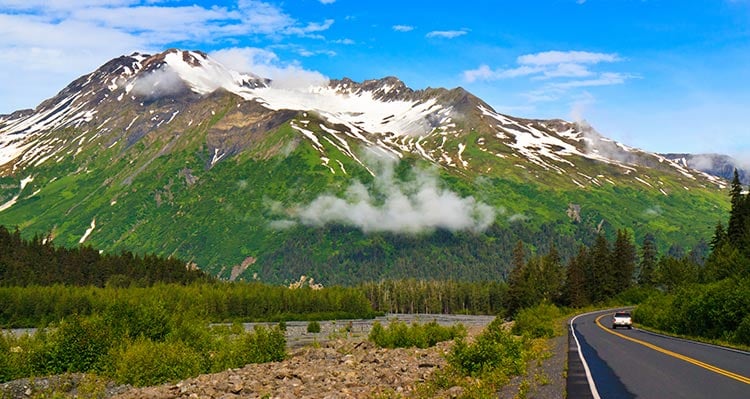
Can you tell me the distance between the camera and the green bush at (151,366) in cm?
3938

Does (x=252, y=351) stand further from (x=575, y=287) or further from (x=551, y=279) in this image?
(x=551, y=279)

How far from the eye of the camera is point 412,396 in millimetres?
24109

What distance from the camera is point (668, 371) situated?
25.3 m

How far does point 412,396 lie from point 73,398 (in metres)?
20.6

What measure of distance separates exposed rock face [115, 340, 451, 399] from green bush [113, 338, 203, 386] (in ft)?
13.5

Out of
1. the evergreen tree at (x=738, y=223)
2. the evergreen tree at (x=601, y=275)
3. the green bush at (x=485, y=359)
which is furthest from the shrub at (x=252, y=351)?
the evergreen tree at (x=601, y=275)

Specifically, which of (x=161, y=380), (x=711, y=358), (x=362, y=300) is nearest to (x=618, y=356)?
(x=711, y=358)

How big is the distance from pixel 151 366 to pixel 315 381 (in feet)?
47.2

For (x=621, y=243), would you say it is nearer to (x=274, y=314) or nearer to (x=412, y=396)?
(x=274, y=314)

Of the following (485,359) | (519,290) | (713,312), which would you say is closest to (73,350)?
(485,359)

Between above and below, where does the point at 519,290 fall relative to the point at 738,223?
below

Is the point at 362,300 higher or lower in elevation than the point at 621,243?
lower

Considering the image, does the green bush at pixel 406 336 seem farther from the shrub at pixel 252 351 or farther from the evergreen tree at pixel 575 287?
the evergreen tree at pixel 575 287

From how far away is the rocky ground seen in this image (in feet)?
81.1
